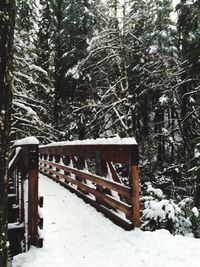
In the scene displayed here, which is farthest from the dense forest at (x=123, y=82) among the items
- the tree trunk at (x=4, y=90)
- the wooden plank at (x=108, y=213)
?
the tree trunk at (x=4, y=90)

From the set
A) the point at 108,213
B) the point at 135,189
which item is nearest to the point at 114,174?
the point at 108,213

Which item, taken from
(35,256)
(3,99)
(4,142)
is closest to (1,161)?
(4,142)

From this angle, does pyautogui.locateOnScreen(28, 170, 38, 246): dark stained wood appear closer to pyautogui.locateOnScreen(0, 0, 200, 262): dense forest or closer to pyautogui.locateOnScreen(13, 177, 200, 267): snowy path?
pyautogui.locateOnScreen(13, 177, 200, 267): snowy path

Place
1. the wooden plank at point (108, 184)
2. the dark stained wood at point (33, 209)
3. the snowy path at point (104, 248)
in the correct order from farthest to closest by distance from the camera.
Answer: the wooden plank at point (108, 184) < the dark stained wood at point (33, 209) < the snowy path at point (104, 248)

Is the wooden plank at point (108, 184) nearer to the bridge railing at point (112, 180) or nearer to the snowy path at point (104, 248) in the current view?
the bridge railing at point (112, 180)

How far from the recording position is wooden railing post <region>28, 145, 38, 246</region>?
496 cm

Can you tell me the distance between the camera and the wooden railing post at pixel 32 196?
496 cm

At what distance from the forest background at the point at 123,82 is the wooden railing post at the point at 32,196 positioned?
2746 mm

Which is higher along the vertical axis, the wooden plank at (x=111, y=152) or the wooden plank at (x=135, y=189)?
the wooden plank at (x=111, y=152)

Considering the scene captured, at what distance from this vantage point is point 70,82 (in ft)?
100

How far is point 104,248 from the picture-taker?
4.91 meters

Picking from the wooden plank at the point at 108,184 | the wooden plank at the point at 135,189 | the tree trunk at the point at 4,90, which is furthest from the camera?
the wooden plank at the point at 108,184

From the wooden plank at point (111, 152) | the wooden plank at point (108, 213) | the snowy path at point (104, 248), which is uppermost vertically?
the wooden plank at point (111, 152)

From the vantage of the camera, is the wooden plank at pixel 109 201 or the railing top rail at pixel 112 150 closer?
the railing top rail at pixel 112 150
